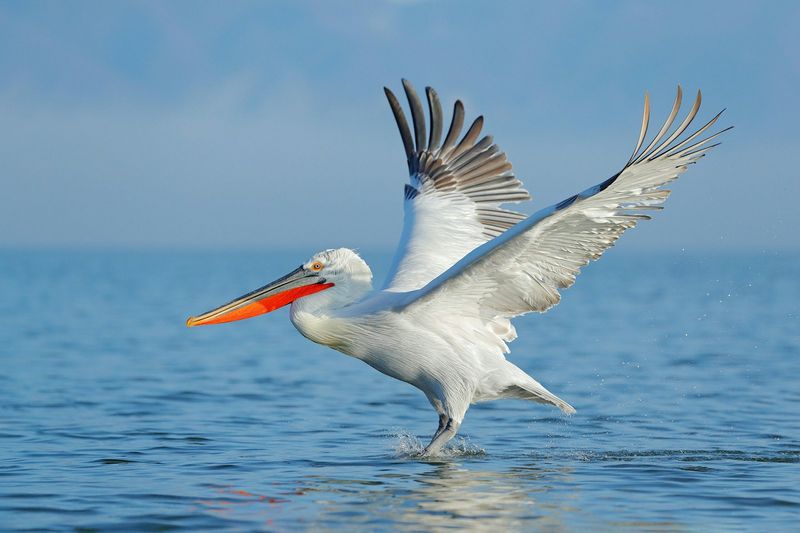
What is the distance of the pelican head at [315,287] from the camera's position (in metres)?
7.82

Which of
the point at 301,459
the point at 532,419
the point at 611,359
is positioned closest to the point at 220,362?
the point at 611,359

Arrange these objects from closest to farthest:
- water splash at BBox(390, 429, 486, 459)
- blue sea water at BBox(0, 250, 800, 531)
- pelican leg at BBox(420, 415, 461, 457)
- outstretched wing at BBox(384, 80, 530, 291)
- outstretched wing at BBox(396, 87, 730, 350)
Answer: blue sea water at BBox(0, 250, 800, 531)
outstretched wing at BBox(396, 87, 730, 350)
pelican leg at BBox(420, 415, 461, 457)
water splash at BBox(390, 429, 486, 459)
outstretched wing at BBox(384, 80, 530, 291)

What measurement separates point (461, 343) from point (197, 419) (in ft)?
10.3

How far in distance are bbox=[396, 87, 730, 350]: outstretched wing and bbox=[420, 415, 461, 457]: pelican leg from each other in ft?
2.17

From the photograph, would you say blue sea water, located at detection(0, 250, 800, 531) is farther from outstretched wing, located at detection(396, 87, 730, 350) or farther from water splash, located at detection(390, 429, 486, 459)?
outstretched wing, located at detection(396, 87, 730, 350)

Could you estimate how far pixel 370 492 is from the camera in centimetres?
664

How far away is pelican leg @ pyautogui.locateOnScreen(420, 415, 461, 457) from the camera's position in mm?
7746

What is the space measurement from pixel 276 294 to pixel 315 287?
262 mm

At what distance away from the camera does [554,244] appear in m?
7.22

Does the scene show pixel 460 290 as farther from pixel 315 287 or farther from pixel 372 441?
pixel 372 441

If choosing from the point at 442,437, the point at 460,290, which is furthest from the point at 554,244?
the point at 442,437

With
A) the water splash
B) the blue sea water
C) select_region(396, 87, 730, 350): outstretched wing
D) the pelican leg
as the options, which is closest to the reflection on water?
the blue sea water

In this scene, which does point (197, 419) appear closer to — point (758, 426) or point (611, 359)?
point (758, 426)

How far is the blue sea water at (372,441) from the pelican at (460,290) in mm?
559
